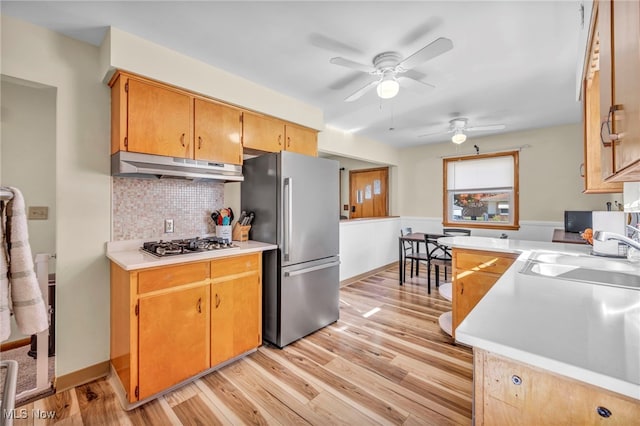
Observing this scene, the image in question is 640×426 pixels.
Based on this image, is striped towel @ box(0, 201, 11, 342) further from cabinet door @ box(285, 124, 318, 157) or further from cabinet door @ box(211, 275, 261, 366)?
cabinet door @ box(285, 124, 318, 157)

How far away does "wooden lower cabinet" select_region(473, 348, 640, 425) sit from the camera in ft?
2.12

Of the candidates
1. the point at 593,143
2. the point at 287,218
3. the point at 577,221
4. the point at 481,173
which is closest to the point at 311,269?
the point at 287,218

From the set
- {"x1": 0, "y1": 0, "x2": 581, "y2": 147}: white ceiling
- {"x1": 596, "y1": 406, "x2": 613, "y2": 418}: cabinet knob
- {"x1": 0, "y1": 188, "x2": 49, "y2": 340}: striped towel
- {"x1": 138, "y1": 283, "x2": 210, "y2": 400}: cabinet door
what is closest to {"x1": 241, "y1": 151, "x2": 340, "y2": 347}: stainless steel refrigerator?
{"x1": 138, "y1": 283, "x2": 210, "y2": 400}: cabinet door

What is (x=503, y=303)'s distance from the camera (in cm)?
102

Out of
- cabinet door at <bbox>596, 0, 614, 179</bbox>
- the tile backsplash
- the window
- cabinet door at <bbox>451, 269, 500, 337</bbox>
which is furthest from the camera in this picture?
the window

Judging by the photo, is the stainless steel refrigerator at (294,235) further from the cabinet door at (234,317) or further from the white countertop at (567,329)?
the white countertop at (567,329)

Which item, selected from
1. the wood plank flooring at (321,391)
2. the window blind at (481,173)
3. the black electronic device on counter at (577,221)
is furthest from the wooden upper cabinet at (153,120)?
the black electronic device on counter at (577,221)

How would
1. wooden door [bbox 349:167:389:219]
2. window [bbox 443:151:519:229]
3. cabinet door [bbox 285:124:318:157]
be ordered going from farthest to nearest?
wooden door [bbox 349:167:389:219] → window [bbox 443:151:519:229] → cabinet door [bbox 285:124:318:157]

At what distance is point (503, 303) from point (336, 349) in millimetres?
1740

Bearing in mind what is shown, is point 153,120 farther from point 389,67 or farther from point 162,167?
point 389,67

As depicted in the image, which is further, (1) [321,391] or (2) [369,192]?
(2) [369,192]

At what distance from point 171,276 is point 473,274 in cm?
235

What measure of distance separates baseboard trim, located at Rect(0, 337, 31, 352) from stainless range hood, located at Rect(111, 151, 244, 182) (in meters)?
1.78

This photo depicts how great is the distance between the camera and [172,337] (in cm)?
185
